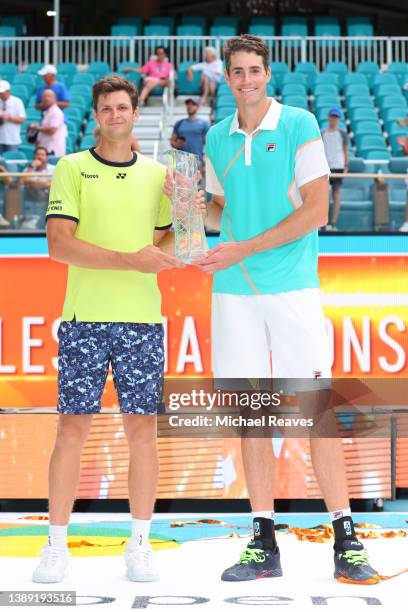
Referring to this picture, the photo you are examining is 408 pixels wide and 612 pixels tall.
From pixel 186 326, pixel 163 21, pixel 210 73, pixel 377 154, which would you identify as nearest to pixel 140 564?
pixel 186 326

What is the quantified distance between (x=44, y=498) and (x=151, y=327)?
2.50 metres

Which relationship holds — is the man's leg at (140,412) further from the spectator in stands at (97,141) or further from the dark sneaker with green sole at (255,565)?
the spectator in stands at (97,141)

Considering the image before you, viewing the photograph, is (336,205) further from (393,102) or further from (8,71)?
(8,71)

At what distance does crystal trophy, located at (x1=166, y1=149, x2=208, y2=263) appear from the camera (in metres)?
4.09

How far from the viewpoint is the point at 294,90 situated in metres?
15.7

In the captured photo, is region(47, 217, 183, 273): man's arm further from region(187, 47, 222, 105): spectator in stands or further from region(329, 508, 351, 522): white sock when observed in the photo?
region(187, 47, 222, 105): spectator in stands

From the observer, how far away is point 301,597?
3816 millimetres

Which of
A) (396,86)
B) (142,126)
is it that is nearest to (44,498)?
(142,126)

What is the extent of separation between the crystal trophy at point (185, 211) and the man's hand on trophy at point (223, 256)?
0.03m

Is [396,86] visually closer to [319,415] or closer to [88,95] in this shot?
[88,95]

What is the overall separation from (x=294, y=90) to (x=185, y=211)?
1193 cm

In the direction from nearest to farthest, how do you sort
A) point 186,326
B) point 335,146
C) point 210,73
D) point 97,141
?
point 97,141 < point 186,326 < point 335,146 < point 210,73

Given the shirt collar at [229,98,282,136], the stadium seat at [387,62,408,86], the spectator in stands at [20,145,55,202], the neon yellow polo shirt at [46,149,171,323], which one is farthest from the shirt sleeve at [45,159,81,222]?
the stadium seat at [387,62,408,86]

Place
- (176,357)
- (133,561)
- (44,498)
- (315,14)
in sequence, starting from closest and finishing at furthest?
(133,561) → (44,498) → (176,357) → (315,14)
